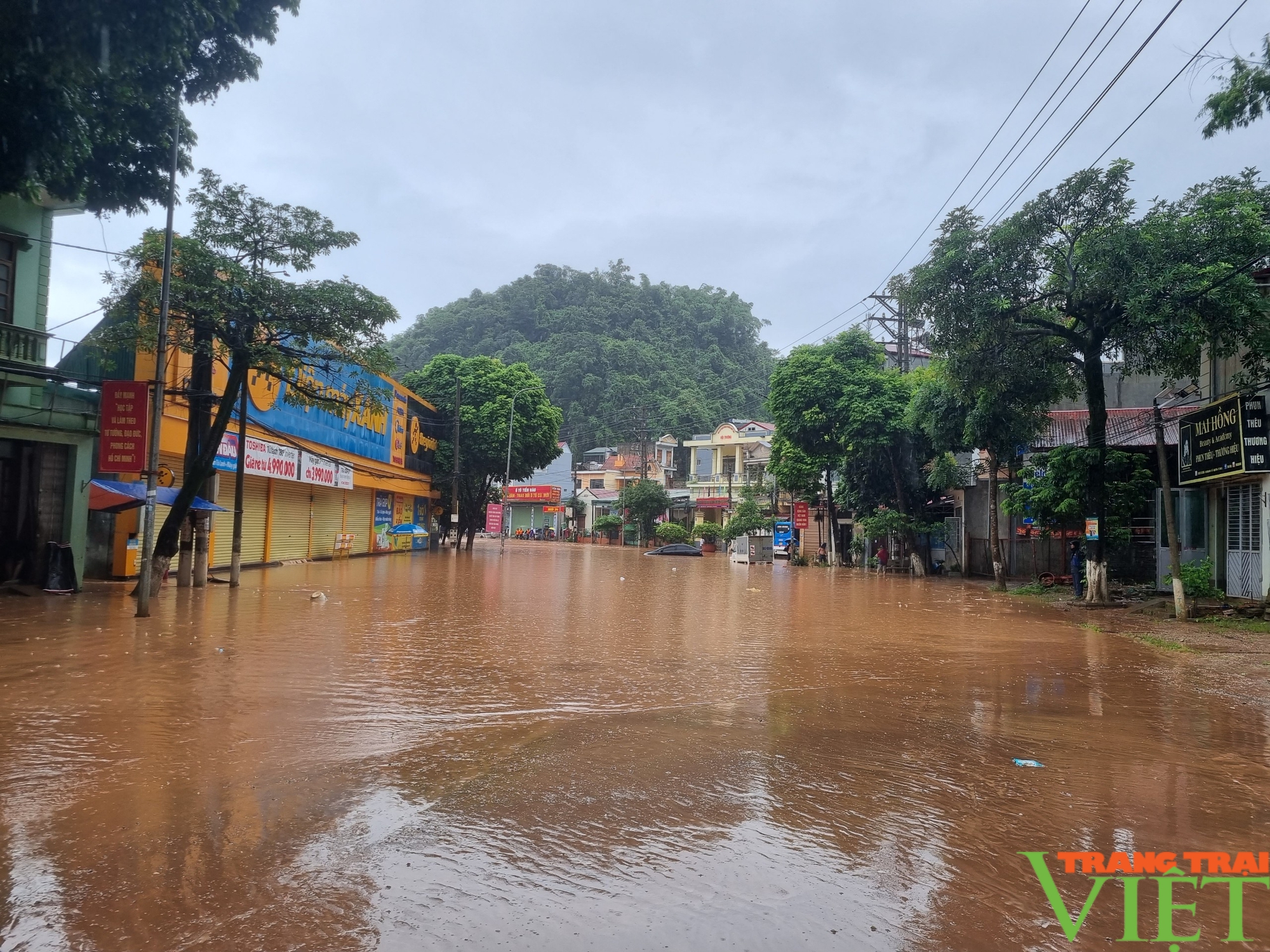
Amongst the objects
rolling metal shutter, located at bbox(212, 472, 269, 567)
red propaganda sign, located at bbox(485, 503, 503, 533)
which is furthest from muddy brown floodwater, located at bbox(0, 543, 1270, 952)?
red propaganda sign, located at bbox(485, 503, 503, 533)

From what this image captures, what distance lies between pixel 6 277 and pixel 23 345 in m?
1.49

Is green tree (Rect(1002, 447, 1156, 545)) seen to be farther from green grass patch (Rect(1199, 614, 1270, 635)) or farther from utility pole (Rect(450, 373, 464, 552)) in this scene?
utility pole (Rect(450, 373, 464, 552))

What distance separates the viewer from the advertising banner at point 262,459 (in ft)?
73.5

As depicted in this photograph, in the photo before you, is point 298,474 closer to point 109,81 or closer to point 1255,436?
point 109,81

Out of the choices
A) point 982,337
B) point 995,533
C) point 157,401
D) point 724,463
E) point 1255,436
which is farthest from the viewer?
point 724,463

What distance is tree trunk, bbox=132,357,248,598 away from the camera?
15.8 metres

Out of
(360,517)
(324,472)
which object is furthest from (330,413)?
(360,517)

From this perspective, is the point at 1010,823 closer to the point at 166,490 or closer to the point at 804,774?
the point at 804,774

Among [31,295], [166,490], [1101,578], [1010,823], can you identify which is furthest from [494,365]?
[1010,823]

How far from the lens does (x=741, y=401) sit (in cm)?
8331

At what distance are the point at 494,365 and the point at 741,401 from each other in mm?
39643

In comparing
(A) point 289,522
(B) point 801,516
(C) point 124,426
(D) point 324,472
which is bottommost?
(A) point 289,522

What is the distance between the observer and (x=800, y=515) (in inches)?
1900

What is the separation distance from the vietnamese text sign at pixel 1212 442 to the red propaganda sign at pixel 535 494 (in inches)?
2401
